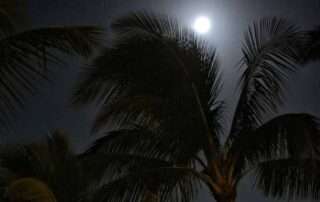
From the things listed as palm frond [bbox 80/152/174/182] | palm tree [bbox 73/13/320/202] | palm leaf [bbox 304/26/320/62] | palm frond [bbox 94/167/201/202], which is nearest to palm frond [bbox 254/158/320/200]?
palm tree [bbox 73/13/320/202]

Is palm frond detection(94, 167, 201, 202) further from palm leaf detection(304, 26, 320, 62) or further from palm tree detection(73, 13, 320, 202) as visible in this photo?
palm leaf detection(304, 26, 320, 62)

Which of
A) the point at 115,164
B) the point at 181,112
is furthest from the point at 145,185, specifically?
the point at 181,112

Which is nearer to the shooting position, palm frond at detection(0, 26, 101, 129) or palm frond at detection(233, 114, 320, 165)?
palm frond at detection(0, 26, 101, 129)

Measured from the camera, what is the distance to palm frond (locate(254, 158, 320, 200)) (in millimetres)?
6223

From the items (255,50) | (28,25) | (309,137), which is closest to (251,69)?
(255,50)

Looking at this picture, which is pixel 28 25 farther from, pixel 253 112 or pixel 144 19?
pixel 253 112

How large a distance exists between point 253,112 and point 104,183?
2.54m

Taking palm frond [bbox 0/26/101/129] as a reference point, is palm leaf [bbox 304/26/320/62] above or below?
below

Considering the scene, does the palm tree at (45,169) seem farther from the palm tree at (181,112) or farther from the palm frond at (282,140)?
the palm frond at (282,140)

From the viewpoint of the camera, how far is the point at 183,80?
22.4 ft

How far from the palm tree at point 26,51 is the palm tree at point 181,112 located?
8.92 feet

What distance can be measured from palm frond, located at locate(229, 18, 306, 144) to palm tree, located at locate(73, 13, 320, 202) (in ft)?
A: 0.05

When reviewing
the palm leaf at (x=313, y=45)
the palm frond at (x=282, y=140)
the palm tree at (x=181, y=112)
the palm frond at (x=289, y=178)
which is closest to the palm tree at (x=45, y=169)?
the palm tree at (x=181, y=112)

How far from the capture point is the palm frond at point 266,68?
679 cm
